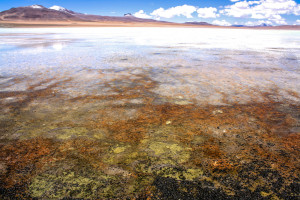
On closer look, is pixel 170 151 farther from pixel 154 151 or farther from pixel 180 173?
pixel 180 173

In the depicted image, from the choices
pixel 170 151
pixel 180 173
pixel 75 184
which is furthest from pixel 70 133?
pixel 180 173

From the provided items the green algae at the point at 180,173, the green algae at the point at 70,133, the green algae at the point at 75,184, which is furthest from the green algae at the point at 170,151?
the green algae at the point at 70,133

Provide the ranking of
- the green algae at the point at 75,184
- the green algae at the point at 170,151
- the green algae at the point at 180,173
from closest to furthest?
the green algae at the point at 75,184 → the green algae at the point at 180,173 → the green algae at the point at 170,151

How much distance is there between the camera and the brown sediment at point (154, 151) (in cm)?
129

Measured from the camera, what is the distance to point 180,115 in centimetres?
234

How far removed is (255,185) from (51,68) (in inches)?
192

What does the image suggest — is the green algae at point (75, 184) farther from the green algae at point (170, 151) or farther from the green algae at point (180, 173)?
the green algae at point (170, 151)

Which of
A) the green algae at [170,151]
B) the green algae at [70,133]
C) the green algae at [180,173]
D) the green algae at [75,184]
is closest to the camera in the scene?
the green algae at [75,184]

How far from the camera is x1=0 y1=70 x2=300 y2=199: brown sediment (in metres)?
1.29

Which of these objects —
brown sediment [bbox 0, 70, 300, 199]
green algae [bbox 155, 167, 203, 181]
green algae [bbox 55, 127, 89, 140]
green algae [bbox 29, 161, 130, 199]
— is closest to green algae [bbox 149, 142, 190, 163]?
brown sediment [bbox 0, 70, 300, 199]

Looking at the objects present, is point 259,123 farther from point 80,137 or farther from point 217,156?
point 80,137

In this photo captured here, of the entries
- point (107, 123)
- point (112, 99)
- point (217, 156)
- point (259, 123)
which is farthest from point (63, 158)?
point (259, 123)

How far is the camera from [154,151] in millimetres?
1664

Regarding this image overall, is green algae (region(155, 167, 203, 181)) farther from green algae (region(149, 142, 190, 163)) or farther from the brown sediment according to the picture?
green algae (region(149, 142, 190, 163))
